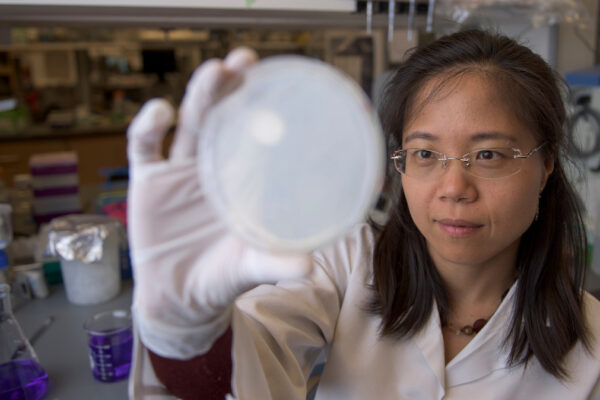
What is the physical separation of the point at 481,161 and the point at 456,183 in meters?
0.08

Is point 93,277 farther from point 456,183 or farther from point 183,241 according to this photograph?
point 456,183

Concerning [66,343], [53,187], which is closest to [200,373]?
[66,343]

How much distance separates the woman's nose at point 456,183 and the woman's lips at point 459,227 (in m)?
0.04

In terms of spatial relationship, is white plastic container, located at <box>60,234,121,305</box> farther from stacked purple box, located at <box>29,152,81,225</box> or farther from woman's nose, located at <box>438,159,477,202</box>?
woman's nose, located at <box>438,159,477,202</box>

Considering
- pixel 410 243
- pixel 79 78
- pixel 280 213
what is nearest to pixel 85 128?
pixel 79 78

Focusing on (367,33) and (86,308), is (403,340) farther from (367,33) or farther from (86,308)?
(367,33)

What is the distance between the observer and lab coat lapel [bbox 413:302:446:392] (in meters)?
1.00

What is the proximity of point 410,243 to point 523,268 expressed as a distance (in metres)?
0.27

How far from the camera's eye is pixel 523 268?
108cm

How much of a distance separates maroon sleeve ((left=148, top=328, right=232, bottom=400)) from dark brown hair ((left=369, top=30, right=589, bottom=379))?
459 mm

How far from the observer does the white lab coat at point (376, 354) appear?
0.96m

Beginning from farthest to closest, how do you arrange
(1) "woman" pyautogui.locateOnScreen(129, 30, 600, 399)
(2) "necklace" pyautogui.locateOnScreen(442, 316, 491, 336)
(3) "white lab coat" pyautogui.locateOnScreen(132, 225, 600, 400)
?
(2) "necklace" pyautogui.locateOnScreen(442, 316, 491, 336) < (3) "white lab coat" pyautogui.locateOnScreen(132, 225, 600, 400) < (1) "woman" pyautogui.locateOnScreen(129, 30, 600, 399)

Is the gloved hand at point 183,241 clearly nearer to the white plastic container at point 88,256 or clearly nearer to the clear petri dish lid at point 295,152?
the clear petri dish lid at point 295,152

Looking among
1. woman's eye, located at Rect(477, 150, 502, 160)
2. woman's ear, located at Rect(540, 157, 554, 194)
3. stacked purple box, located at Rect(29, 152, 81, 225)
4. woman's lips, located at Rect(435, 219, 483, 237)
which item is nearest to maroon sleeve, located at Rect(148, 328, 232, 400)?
woman's lips, located at Rect(435, 219, 483, 237)
